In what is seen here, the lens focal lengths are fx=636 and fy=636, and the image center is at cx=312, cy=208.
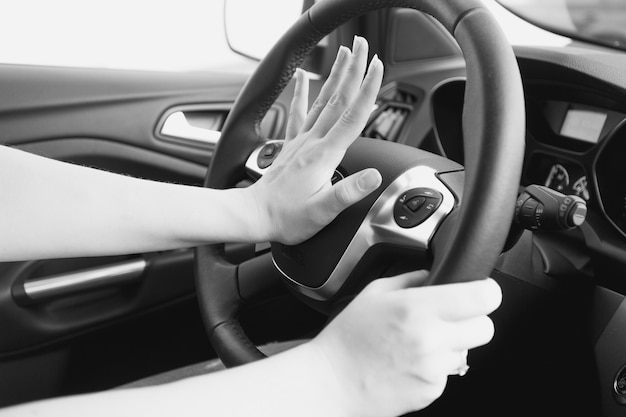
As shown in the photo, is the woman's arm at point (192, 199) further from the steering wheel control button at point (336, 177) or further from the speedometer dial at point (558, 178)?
the speedometer dial at point (558, 178)

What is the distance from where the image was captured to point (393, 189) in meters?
0.72

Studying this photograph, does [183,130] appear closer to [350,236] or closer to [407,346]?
[350,236]

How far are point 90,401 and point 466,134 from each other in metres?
0.38

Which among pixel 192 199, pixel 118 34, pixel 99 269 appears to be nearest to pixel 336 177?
pixel 192 199

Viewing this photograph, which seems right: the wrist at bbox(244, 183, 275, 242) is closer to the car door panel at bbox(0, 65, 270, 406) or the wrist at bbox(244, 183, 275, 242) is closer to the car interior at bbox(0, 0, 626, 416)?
the car interior at bbox(0, 0, 626, 416)

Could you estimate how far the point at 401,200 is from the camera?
2.30 ft

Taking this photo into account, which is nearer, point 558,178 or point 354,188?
point 354,188

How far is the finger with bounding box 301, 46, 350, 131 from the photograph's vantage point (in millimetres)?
741

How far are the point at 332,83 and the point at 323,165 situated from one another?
104 mm

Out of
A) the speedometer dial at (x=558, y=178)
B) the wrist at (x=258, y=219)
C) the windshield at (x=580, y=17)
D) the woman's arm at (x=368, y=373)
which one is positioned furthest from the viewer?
the windshield at (x=580, y=17)

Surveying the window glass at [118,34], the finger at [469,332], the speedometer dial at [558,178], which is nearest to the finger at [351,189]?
the finger at [469,332]

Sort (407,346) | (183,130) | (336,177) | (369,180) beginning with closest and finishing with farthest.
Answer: (407,346) → (369,180) → (336,177) → (183,130)

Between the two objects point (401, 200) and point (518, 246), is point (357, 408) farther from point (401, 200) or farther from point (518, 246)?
point (518, 246)

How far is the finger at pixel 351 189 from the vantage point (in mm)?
677
